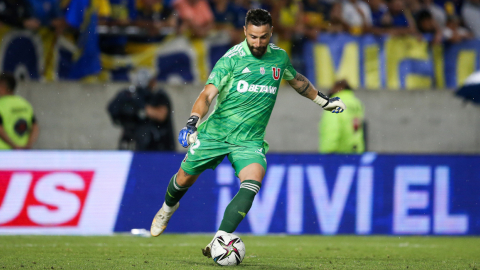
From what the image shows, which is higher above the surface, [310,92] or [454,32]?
[310,92]

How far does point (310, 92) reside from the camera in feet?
23.0

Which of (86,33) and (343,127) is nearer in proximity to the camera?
(343,127)

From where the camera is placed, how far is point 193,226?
393 inches

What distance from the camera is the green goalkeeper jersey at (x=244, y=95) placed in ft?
20.6

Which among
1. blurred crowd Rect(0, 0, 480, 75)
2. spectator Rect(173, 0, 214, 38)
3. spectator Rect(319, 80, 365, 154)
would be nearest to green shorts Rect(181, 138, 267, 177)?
spectator Rect(319, 80, 365, 154)

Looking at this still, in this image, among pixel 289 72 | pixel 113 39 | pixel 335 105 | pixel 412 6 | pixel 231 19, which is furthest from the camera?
pixel 412 6

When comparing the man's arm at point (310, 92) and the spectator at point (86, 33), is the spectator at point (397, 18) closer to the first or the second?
the spectator at point (86, 33)

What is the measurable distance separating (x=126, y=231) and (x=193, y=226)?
94cm

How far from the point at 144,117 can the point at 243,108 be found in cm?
550

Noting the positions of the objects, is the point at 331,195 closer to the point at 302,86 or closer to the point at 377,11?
the point at 302,86

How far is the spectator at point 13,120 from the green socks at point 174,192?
4522 millimetres

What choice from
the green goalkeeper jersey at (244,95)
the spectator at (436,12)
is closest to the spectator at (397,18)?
the spectator at (436,12)

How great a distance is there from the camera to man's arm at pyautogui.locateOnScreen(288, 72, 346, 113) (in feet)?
22.7

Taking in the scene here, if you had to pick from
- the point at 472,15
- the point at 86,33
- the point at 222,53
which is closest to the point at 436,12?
the point at 472,15
